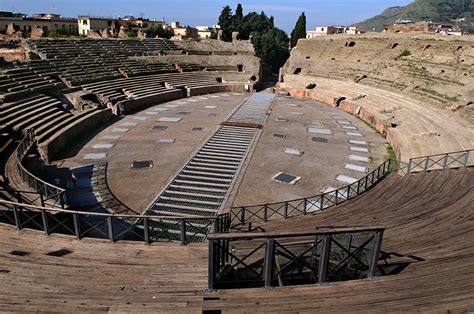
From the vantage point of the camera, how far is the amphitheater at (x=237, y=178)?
674 centimetres

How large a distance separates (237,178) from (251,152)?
13.7ft

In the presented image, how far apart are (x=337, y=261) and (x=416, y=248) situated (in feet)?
9.06

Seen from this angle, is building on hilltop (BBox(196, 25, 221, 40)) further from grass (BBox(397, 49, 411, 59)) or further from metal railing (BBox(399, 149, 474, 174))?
metal railing (BBox(399, 149, 474, 174))

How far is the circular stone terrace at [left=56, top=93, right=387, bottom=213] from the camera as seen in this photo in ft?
55.2

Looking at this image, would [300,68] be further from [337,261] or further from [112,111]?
[337,261]

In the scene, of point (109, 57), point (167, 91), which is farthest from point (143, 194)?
point (109, 57)

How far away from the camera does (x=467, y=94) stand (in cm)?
2669

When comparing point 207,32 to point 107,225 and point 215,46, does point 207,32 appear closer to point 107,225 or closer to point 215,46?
point 215,46

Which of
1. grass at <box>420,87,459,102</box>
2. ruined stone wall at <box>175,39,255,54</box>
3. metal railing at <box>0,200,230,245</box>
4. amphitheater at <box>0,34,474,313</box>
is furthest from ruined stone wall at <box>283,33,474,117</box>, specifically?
metal railing at <box>0,200,230,245</box>

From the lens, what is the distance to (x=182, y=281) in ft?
23.0

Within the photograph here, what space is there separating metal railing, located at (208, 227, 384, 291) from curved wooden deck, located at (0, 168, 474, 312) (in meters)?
0.29

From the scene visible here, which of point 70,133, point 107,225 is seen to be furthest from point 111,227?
point 70,133

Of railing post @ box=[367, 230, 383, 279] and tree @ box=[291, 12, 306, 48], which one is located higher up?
tree @ box=[291, 12, 306, 48]

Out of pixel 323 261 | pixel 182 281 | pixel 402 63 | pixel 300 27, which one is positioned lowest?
pixel 182 281
